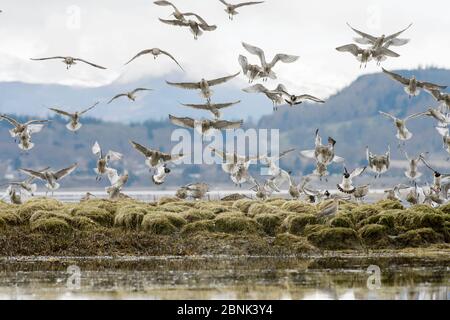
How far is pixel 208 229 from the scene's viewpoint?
82.2ft

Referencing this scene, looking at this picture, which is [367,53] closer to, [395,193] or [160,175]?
[395,193]

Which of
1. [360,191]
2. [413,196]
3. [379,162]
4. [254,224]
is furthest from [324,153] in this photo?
[254,224]

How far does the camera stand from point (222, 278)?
18.7m

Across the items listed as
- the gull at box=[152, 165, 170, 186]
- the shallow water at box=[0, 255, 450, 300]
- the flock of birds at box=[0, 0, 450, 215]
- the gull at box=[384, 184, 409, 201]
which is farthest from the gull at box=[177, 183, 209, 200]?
the shallow water at box=[0, 255, 450, 300]

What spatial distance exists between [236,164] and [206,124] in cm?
197

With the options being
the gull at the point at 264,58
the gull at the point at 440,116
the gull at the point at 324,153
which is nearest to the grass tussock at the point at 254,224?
the gull at the point at 324,153

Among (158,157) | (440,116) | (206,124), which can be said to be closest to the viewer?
(158,157)

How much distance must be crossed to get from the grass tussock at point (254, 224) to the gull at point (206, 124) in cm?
346

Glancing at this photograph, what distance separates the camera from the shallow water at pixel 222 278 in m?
16.5

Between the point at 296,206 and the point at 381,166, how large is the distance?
532 centimetres

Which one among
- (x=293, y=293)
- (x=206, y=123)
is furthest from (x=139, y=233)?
(x=293, y=293)

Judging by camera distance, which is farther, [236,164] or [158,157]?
[236,164]

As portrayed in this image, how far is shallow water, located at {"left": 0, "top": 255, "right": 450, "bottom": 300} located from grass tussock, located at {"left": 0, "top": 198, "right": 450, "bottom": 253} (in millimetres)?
1510

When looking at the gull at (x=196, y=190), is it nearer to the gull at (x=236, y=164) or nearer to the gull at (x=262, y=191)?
the gull at (x=236, y=164)
